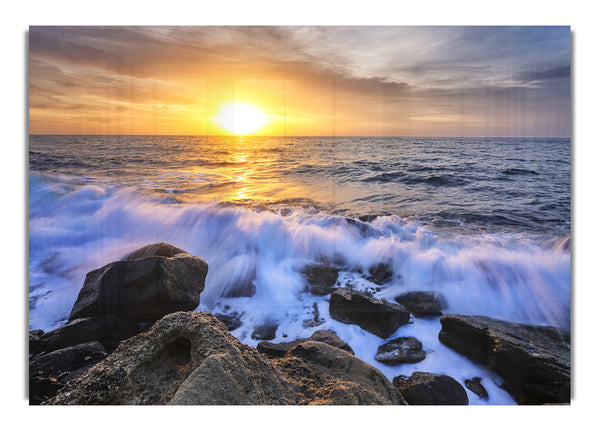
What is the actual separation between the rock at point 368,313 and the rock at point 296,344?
227 millimetres

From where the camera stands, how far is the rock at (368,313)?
310cm

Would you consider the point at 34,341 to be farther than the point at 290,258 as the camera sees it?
No

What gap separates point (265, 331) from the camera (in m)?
3.14

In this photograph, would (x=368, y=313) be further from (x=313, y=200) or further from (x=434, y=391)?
(x=313, y=200)

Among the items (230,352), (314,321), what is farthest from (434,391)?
(230,352)

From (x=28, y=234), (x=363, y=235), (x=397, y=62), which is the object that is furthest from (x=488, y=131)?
(x=28, y=234)

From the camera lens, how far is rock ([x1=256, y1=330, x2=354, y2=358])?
287 centimetres

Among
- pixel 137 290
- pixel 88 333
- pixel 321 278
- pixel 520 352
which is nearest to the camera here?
pixel 520 352

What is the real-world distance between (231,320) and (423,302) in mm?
1908

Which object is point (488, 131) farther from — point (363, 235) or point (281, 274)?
point (281, 274)

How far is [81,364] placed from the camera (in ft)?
8.55

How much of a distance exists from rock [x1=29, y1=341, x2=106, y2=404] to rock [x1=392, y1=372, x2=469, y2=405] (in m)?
2.52

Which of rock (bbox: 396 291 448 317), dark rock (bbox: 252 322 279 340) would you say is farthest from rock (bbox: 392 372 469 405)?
dark rock (bbox: 252 322 279 340)

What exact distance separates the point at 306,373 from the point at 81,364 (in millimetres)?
1791
